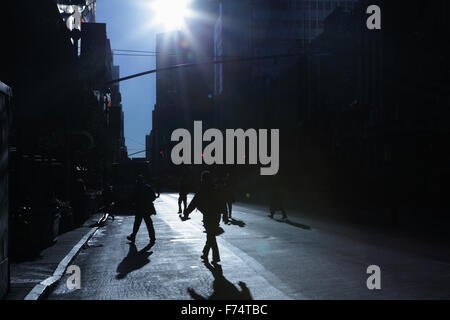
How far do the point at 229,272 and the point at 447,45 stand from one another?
32.0m

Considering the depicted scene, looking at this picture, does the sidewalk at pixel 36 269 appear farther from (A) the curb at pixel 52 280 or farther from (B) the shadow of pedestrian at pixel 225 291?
(B) the shadow of pedestrian at pixel 225 291

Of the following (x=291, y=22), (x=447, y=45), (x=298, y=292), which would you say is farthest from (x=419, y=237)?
(x=291, y=22)

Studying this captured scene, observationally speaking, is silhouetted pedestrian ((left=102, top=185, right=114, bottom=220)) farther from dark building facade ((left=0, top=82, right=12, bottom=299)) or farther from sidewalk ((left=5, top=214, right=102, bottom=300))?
dark building facade ((left=0, top=82, right=12, bottom=299))

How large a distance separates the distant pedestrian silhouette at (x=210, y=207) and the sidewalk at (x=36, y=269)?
9.82 ft

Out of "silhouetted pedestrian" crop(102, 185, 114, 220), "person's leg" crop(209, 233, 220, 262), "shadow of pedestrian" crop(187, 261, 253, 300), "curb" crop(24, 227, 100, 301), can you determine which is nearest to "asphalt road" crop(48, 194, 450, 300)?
"shadow of pedestrian" crop(187, 261, 253, 300)

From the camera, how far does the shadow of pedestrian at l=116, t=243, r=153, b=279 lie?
10.0m

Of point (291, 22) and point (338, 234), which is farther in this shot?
point (291, 22)

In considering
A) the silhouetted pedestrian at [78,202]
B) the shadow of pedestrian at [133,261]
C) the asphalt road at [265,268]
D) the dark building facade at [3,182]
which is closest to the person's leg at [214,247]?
the asphalt road at [265,268]

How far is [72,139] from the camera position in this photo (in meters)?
21.5

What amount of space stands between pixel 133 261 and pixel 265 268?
3.00 meters

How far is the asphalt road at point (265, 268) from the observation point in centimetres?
780

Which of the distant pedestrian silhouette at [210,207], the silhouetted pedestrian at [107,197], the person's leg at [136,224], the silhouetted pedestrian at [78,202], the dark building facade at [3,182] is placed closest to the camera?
the dark building facade at [3,182]

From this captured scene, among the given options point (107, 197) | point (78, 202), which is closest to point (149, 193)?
point (78, 202)
